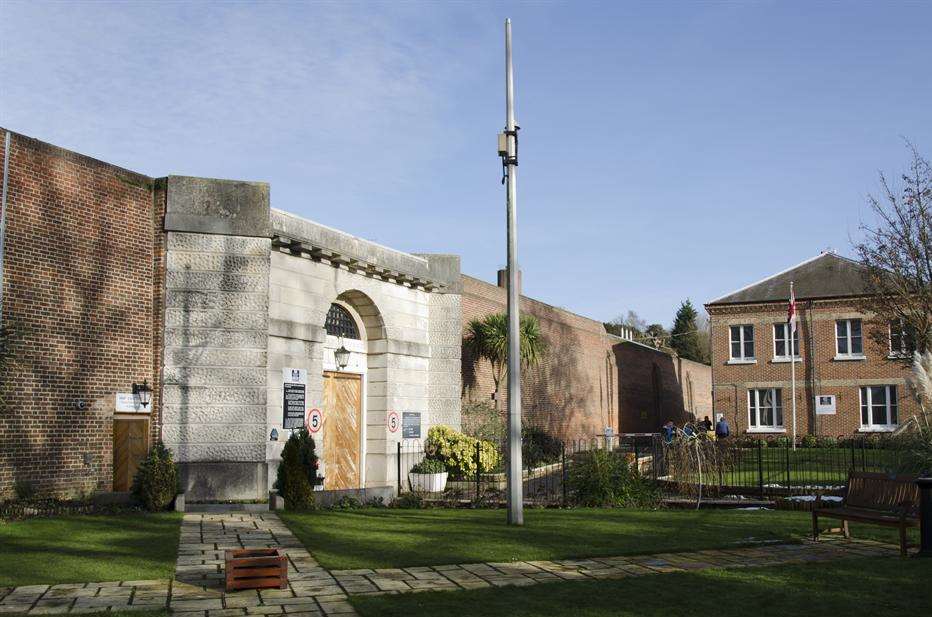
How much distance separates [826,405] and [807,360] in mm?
2262

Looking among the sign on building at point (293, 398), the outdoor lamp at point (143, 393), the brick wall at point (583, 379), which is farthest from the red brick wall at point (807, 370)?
the outdoor lamp at point (143, 393)

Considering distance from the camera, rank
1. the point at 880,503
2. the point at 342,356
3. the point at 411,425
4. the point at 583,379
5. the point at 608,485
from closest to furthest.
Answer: the point at 880,503 < the point at 608,485 < the point at 342,356 < the point at 411,425 < the point at 583,379

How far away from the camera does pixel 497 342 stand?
2855 cm

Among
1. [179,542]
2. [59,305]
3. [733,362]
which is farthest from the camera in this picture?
[733,362]

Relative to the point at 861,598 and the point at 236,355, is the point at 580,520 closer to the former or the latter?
the point at 861,598

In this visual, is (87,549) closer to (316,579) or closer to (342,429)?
(316,579)

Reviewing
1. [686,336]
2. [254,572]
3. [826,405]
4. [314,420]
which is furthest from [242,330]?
[686,336]

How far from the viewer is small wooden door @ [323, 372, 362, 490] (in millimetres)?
20375

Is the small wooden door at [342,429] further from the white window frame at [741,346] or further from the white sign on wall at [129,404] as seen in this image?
the white window frame at [741,346]

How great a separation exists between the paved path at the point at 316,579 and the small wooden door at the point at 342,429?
320 inches

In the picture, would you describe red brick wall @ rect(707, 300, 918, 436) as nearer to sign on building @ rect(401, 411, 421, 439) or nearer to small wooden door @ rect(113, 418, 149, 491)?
sign on building @ rect(401, 411, 421, 439)

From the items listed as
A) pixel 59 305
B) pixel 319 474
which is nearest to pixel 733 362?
pixel 319 474

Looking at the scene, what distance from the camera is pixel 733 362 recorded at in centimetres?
4191

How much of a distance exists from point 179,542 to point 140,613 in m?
4.57
